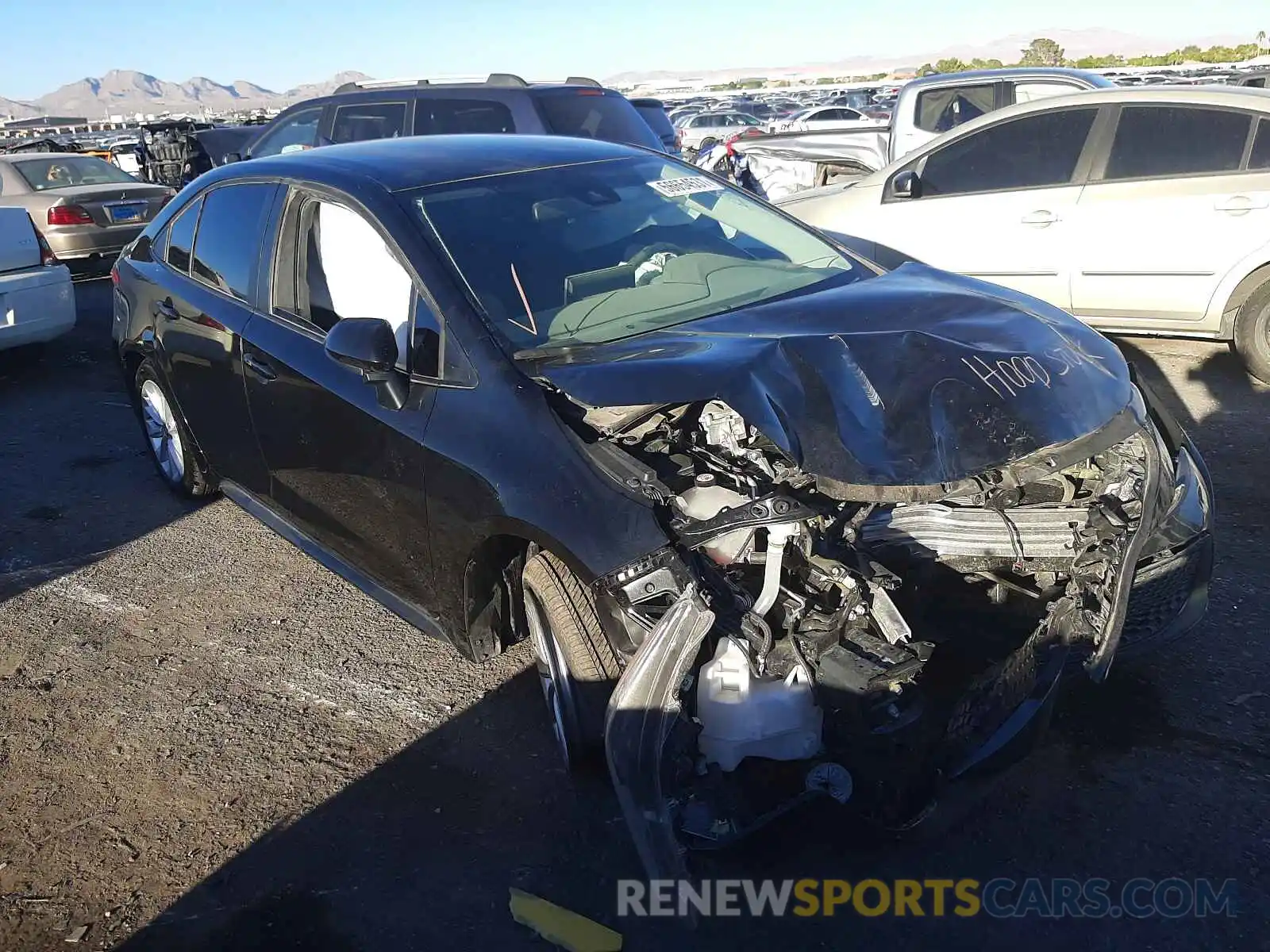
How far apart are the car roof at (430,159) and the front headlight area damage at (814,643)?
134 cm

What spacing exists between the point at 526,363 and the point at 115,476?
3803 mm

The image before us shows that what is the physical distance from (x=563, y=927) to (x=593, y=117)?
7.70m

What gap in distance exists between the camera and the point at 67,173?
11.0 m

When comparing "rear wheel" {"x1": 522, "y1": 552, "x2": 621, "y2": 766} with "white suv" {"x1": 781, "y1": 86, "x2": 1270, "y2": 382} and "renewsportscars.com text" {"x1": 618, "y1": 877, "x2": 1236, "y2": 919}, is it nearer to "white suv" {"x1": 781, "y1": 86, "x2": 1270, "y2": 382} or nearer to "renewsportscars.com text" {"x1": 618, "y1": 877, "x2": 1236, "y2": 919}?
"renewsportscars.com text" {"x1": 618, "y1": 877, "x2": 1236, "y2": 919}

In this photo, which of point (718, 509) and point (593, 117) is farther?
point (593, 117)

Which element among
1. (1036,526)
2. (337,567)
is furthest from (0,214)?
(1036,526)

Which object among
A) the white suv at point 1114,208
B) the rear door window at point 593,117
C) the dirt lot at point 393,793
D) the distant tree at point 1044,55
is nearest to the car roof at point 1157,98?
the white suv at point 1114,208

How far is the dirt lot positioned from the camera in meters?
2.51

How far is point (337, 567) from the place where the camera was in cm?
365

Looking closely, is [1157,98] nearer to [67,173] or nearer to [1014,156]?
[1014,156]

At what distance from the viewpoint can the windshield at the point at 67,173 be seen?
419 inches

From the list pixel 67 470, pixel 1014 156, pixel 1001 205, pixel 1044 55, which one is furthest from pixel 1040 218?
pixel 1044 55

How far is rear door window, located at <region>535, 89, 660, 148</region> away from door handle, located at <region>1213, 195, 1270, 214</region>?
4357 mm

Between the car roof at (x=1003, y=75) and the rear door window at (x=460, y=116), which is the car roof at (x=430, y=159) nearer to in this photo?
the rear door window at (x=460, y=116)
